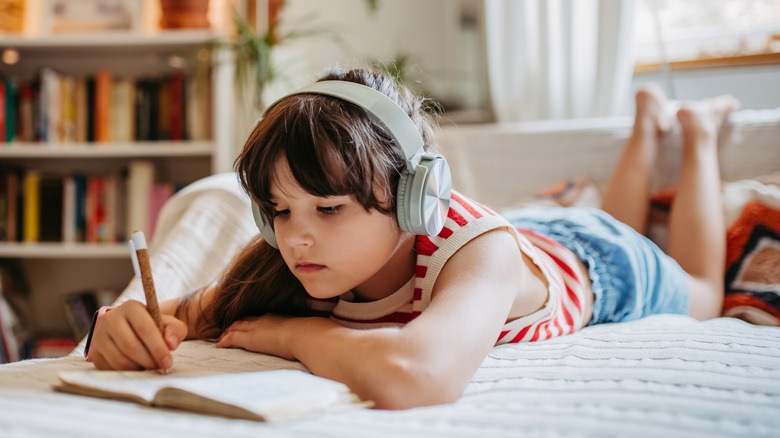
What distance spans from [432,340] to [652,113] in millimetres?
1107

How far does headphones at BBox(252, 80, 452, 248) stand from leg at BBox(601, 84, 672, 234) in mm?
799

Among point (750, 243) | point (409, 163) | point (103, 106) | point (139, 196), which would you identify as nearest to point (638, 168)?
Answer: point (750, 243)

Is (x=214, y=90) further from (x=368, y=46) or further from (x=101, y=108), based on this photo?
(x=368, y=46)

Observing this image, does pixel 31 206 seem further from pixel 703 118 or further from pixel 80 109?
pixel 703 118

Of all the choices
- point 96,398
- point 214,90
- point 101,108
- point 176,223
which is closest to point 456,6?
point 214,90

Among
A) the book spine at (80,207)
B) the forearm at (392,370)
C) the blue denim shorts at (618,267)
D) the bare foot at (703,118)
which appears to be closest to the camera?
the forearm at (392,370)

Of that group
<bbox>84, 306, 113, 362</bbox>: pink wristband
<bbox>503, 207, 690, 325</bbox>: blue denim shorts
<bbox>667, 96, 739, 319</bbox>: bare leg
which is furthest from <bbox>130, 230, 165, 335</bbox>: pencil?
<bbox>667, 96, 739, 319</bbox>: bare leg

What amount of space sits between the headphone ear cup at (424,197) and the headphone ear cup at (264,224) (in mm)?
199

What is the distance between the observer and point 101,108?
2.22 m

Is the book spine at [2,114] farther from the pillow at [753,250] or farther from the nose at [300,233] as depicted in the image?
the pillow at [753,250]

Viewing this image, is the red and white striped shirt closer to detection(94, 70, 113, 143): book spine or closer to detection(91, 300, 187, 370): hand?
detection(91, 300, 187, 370): hand

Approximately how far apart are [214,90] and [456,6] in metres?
1.00

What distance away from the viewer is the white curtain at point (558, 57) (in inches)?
75.1

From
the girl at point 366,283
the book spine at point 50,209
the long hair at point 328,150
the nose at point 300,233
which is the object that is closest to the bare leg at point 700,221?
the girl at point 366,283
